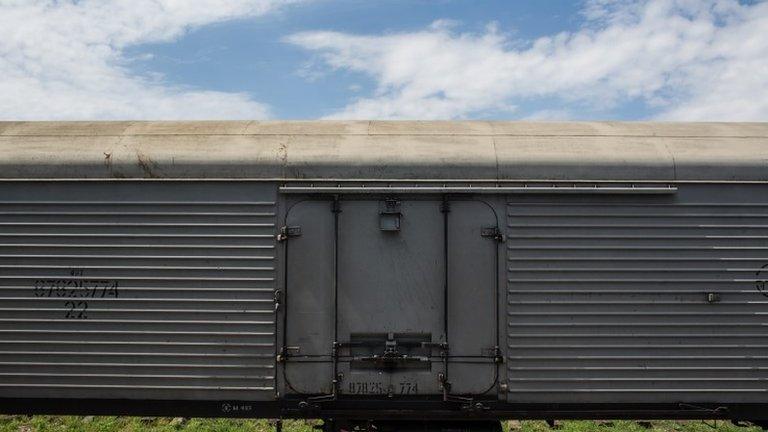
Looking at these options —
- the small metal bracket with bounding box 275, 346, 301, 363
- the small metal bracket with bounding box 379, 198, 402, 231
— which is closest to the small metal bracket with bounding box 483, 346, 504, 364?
the small metal bracket with bounding box 379, 198, 402, 231

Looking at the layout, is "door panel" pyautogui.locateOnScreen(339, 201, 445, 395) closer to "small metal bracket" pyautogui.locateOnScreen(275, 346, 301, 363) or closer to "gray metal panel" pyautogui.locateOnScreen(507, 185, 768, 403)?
"small metal bracket" pyautogui.locateOnScreen(275, 346, 301, 363)

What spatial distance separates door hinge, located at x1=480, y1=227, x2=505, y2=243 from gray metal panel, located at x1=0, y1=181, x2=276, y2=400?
2.20 meters

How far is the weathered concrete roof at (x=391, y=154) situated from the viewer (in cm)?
502

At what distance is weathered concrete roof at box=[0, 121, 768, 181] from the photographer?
16.5 feet

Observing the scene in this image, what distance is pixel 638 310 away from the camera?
4910 mm

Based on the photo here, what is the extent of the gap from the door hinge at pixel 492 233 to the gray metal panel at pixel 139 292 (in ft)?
7.20

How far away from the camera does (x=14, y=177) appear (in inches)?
201

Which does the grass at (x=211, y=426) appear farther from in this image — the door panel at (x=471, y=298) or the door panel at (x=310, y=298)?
the door panel at (x=471, y=298)

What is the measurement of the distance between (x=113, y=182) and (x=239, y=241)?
4.91 ft

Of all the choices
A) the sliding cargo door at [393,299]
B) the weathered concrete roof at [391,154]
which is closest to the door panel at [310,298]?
the sliding cargo door at [393,299]

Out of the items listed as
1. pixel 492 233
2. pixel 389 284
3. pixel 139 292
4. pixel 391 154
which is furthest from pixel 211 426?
pixel 492 233

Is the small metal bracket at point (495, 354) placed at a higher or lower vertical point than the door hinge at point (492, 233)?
lower

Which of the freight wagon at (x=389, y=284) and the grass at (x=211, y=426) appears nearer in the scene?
the freight wagon at (x=389, y=284)

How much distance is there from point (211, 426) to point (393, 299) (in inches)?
168
